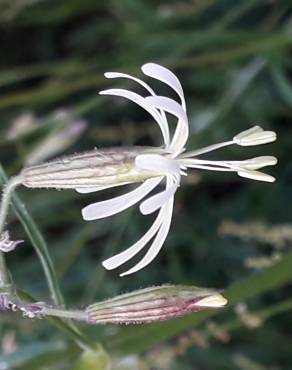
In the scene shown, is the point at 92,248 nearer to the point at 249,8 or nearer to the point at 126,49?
the point at 126,49

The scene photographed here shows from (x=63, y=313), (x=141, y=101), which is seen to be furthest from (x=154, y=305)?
(x=141, y=101)

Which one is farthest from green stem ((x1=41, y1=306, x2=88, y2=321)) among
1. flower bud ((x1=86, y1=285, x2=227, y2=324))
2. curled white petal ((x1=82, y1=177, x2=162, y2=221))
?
curled white petal ((x1=82, y1=177, x2=162, y2=221))

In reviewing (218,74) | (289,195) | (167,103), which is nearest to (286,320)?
(289,195)

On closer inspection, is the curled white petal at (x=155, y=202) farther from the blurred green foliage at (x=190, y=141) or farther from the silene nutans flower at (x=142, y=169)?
the blurred green foliage at (x=190, y=141)

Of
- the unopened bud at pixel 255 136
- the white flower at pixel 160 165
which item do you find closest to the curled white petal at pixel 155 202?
the white flower at pixel 160 165

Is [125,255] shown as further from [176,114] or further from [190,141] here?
[190,141]

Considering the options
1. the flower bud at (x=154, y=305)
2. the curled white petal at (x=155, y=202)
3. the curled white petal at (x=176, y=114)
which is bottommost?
the flower bud at (x=154, y=305)
